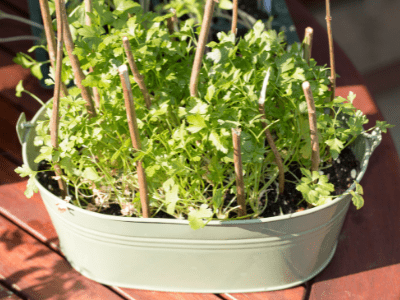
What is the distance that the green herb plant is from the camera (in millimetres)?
921

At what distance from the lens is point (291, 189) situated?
1.09 m

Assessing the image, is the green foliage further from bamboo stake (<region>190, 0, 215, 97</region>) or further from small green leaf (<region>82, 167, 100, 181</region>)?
small green leaf (<region>82, 167, 100, 181</region>)

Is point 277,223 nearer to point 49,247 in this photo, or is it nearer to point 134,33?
point 134,33

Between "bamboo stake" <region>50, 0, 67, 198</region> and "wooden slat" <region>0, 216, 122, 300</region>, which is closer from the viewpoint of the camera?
"bamboo stake" <region>50, 0, 67, 198</region>

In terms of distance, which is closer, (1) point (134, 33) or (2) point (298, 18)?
(1) point (134, 33)

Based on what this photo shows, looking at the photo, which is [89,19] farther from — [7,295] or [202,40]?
[7,295]

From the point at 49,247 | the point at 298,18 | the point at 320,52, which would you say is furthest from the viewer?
the point at 298,18

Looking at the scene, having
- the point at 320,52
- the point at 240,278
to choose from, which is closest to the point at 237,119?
the point at 240,278

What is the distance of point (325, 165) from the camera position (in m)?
1.17

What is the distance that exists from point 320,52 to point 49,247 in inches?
46.2

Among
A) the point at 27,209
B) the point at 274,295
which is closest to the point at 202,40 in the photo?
the point at 274,295

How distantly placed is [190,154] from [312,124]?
0.26 meters

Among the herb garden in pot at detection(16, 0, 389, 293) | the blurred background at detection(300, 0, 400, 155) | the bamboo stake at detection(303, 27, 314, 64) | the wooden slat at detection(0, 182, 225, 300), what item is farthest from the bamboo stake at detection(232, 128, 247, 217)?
the blurred background at detection(300, 0, 400, 155)

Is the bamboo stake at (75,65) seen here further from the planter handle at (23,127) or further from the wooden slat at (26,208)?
the wooden slat at (26,208)
